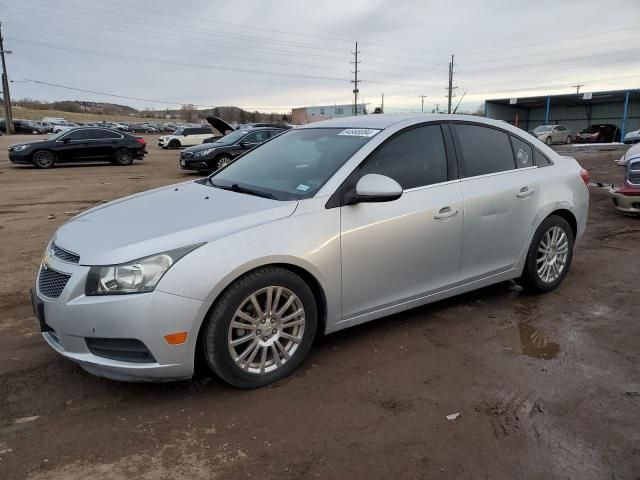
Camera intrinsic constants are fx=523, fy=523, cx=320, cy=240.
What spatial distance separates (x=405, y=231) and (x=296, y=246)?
0.90m

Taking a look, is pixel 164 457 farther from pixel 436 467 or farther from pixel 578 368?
pixel 578 368

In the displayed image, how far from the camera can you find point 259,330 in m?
3.13

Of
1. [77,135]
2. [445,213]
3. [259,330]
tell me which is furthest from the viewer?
[77,135]

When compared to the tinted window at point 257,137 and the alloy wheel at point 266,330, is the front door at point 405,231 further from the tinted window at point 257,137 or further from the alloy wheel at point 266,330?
the tinted window at point 257,137

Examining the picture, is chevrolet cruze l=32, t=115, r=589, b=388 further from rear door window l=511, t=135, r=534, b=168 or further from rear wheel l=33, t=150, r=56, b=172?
rear wheel l=33, t=150, r=56, b=172

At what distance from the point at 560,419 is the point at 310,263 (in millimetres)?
1655

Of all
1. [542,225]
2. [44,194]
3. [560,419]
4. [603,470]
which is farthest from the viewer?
[44,194]

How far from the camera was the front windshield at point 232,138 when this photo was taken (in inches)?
670

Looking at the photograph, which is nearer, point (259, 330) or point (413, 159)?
point (259, 330)

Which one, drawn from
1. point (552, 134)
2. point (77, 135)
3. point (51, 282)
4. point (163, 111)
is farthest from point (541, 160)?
point (163, 111)

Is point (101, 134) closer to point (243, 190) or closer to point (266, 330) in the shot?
point (243, 190)

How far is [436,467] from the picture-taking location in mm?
2496

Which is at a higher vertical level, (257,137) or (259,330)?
(257,137)

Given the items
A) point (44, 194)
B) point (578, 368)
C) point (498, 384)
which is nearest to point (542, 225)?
point (578, 368)
